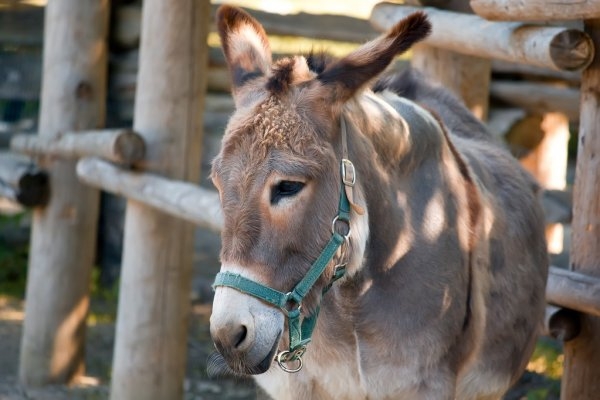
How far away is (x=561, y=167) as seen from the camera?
649 centimetres

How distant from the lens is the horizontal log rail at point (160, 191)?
4.31 m

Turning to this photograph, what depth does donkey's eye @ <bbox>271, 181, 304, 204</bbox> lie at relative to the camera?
104 inches

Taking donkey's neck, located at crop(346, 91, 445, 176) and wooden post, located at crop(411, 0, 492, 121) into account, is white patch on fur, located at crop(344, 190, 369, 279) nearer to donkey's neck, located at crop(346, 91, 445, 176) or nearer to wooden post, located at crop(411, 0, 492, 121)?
donkey's neck, located at crop(346, 91, 445, 176)

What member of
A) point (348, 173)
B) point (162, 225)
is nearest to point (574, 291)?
point (348, 173)

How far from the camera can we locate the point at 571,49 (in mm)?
3543

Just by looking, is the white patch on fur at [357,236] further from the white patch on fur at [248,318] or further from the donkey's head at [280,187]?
the white patch on fur at [248,318]

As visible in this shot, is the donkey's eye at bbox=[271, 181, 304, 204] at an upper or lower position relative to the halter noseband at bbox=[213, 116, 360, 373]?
upper

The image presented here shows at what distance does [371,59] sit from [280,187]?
408mm

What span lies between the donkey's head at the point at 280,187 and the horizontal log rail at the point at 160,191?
131 centimetres

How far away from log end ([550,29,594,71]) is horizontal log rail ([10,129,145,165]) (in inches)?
85.9

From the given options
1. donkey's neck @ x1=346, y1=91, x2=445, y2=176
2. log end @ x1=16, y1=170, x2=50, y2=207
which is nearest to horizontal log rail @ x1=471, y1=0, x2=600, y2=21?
donkey's neck @ x1=346, y1=91, x2=445, y2=176

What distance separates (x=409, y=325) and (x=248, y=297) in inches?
25.9

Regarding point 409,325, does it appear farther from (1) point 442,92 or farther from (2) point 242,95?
(1) point 442,92

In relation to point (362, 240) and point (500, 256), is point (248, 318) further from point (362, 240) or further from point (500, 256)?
point (500, 256)
